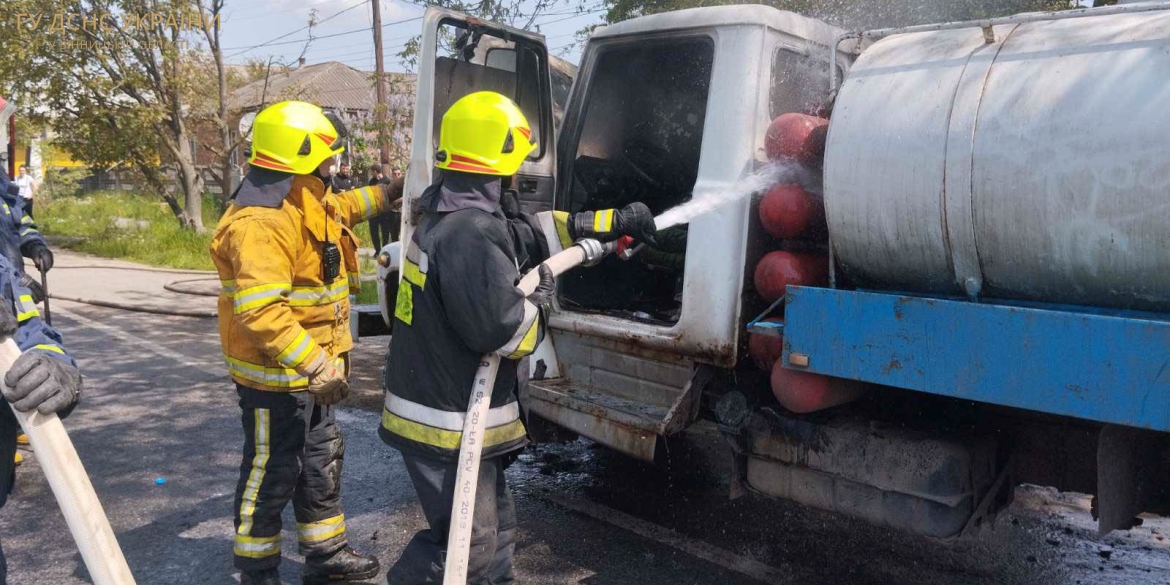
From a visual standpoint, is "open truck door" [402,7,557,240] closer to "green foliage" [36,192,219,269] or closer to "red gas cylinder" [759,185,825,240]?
"red gas cylinder" [759,185,825,240]

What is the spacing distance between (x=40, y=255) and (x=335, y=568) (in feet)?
11.1

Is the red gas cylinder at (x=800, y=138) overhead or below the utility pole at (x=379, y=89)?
below

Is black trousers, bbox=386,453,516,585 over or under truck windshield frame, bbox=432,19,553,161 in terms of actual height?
under

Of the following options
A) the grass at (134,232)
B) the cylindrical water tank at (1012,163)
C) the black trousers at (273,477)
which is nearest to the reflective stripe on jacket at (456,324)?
the black trousers at (273,477)

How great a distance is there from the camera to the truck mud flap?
118 inches

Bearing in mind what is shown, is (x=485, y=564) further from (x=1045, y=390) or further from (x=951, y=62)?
(x=951, y=62)

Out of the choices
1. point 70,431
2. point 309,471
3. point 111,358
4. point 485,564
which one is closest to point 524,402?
point 485,564

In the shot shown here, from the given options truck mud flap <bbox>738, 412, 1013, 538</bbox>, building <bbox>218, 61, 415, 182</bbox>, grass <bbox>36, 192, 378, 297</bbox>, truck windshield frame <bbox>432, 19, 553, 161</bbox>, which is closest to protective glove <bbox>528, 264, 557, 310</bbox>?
truck mud flap <bbox>738, 412, 1013, 538</bbox>

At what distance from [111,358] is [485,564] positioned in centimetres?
616

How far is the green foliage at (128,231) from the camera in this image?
15.6m

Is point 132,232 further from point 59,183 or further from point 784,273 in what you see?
point 784,273

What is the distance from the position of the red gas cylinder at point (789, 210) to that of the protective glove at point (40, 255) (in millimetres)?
4580

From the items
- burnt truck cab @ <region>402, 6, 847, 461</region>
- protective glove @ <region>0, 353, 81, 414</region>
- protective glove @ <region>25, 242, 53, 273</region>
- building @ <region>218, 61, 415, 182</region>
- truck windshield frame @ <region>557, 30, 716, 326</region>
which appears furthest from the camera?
building @ <region>218, 61, 415, 182</region>

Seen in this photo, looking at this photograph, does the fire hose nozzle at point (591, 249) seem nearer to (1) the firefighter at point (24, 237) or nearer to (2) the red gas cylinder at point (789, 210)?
(2) the red gas cylinder at point (789, 210)
